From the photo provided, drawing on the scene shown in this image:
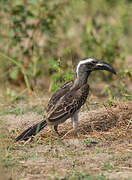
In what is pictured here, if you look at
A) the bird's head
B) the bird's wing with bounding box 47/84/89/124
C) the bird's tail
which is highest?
the bird's head

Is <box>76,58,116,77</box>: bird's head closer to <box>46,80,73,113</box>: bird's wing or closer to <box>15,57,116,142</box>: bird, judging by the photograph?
<box>15,57,116,142</box>: bird

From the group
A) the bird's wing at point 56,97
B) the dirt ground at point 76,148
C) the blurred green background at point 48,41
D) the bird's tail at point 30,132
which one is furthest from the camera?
the blurred green background at point 48,41

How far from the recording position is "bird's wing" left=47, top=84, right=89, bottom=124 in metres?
5.57

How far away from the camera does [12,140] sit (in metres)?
5.57

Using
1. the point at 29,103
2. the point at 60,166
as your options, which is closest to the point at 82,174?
the point at 60,166

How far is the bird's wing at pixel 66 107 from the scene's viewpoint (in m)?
5.57

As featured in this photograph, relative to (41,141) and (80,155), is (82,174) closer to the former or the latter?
(80,155)

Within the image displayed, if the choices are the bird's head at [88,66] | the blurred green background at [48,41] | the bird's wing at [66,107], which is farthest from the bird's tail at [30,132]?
the blurred green background at [48,41]

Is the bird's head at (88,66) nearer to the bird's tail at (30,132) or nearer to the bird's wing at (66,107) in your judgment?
the bird's wing at (66,107)

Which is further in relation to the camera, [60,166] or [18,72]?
[18,72]

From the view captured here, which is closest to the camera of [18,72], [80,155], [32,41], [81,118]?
[80,155]

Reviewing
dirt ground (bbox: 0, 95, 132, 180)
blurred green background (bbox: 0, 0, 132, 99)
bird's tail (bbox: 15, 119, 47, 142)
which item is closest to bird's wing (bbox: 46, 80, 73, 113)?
bird's tail (bbox: 15, 119, 47, 142)

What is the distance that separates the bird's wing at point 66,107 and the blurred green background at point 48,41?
7.00ft

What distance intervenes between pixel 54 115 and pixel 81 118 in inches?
36.0
